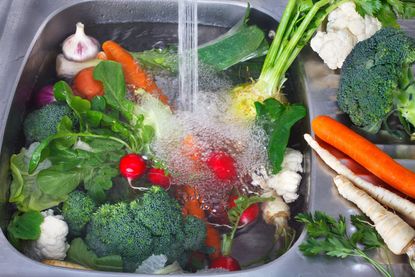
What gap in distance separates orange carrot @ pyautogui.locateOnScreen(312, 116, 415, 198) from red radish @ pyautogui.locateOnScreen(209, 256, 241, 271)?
305 mm

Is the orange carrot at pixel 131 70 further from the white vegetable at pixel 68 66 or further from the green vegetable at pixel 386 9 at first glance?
the green vegetable at pixel 386 9

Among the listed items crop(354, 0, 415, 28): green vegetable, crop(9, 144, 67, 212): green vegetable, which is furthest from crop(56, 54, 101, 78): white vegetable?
crop(354, 0, 415, 28): green vegetable

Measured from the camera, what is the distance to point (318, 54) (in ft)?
3.81

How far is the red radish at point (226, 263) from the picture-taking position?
0.95 meters

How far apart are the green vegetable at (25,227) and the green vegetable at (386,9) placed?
2.44 feet

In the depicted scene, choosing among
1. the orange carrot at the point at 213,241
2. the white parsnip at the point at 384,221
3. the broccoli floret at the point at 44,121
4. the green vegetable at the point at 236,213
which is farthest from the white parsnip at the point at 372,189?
the broccoli floret at the point at 44,121

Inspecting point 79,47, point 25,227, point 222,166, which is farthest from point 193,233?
point 79,47

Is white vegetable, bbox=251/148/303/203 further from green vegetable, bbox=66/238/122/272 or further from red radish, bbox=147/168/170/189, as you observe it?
green vegetable, bbox=66/238/122/272

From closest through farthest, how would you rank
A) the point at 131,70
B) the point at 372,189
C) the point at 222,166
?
the point at 372,189 → the point at 222,166 → the point at 131,70

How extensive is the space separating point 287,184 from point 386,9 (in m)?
0.41

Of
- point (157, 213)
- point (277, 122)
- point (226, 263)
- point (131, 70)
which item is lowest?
point (226, 263)

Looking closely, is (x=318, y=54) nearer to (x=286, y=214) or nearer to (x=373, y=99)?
(x=373, y=99)

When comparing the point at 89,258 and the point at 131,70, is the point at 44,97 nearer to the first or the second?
the point at 131,70

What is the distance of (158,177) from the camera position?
1.05 metres
